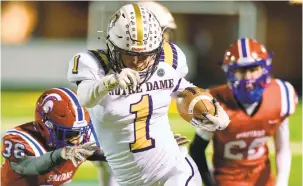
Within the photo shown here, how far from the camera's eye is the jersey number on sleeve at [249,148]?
4.19 metres

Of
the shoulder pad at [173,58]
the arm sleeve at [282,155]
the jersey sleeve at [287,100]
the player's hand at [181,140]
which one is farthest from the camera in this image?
the jersey sleeve at [287,100]

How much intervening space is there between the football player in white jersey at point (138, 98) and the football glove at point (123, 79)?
0.06 meters

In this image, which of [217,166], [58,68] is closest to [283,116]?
[217,166]

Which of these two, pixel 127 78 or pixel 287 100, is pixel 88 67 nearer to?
pixel 127 78

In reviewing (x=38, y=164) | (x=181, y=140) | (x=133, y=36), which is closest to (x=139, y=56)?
(x=133, y=36)

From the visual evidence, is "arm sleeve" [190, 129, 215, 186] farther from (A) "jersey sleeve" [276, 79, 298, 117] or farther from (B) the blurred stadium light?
(B) the blurred stadium light

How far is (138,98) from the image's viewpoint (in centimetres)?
331

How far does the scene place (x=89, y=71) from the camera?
3197mm

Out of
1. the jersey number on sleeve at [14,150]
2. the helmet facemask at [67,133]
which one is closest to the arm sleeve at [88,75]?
the helmet facemask at [67,133]

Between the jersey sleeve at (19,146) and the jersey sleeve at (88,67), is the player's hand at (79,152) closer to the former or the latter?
the jersey sleeve at (88,67)

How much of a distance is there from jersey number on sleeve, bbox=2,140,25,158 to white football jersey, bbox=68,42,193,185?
0.59 m

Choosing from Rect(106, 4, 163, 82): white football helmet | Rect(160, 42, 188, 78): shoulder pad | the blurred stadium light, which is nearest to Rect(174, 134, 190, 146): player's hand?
Rect(160, 42, 188, 78): shoulder pad

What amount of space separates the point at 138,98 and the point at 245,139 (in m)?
1.05

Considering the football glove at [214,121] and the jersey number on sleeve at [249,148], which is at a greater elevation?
the football glove at [214,121]
